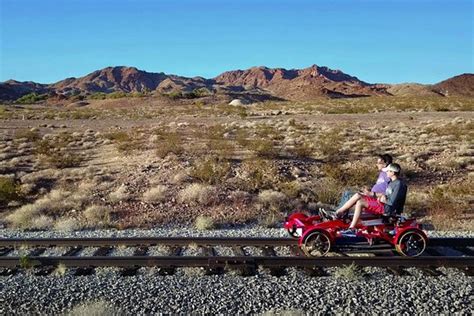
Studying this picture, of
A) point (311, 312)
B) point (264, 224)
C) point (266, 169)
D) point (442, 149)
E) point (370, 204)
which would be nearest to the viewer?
point (311, 312)

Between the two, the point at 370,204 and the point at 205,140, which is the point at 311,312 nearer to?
the point at 370,204

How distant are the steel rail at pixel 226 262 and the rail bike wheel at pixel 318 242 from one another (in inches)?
19.7

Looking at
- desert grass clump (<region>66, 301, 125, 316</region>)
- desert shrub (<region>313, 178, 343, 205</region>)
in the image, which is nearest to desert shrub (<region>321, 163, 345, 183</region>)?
desert shrub (<region>313, 178, 343, 205</region>)

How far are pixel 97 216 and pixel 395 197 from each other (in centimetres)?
807

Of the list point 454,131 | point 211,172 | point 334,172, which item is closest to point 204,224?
point 211,172

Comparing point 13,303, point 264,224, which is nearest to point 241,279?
point 13,303

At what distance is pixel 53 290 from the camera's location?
8.34m

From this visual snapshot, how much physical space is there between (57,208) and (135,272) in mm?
7569

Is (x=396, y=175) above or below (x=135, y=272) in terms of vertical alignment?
above

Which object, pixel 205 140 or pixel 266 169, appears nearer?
pixel 266 169

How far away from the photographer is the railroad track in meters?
9.43

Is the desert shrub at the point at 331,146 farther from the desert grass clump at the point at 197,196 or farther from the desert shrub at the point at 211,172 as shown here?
the desert grass clump at the point at 197,196

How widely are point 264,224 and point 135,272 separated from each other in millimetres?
5365

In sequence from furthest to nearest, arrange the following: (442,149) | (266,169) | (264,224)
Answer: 1. (442,149)
2. (266,169)
3. (264,224)
